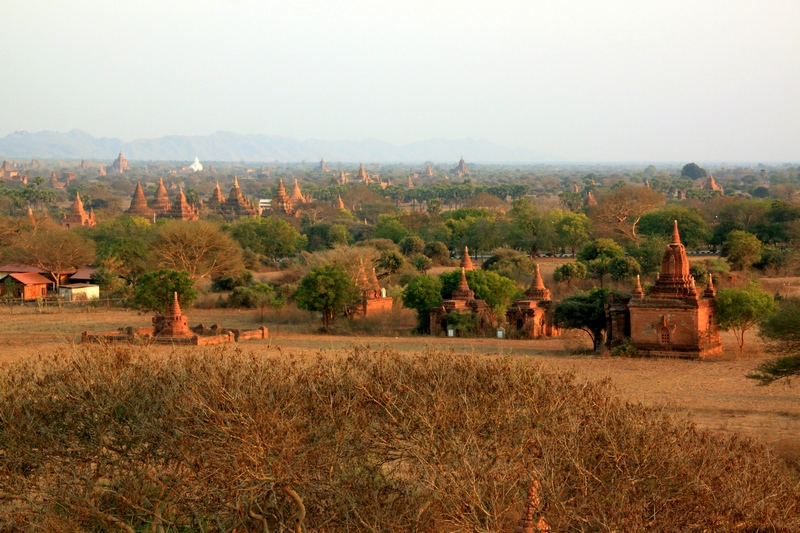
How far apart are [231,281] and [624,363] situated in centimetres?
2517

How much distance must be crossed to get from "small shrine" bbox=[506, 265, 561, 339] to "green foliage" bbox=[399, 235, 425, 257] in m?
25.3

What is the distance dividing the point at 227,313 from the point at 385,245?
1868 cm

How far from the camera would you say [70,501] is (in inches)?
517

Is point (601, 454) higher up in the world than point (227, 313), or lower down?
higher up

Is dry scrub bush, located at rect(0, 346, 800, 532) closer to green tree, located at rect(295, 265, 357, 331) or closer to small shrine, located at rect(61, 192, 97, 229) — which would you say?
green tree, located at rect(295, 265, 357, 331)

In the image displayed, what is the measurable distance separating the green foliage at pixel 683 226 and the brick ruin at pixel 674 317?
29.7 metres

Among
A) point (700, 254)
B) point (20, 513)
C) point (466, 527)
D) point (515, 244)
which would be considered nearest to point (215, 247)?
point (515, 244)

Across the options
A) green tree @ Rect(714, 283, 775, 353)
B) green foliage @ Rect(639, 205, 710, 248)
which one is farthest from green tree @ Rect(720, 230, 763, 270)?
green tree @ Rect(714, 283, 775, 353)

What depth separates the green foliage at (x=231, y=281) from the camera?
48.4m

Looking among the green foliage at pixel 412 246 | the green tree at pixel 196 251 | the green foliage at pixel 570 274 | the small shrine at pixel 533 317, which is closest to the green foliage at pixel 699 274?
the green foliage at pixel 570 274

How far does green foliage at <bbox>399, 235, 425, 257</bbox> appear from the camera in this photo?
197ft

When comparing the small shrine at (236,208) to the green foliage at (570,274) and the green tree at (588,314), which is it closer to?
the green foliage at (570,274)

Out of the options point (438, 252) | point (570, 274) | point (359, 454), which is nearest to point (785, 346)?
point (359, 454)

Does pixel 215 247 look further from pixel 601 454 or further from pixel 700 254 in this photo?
pixel 601 454
